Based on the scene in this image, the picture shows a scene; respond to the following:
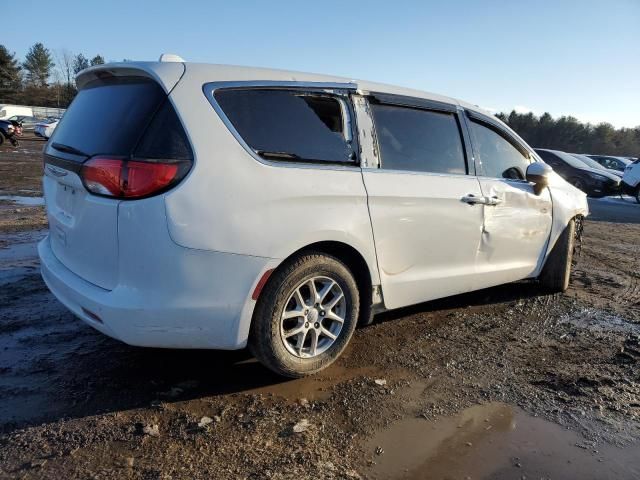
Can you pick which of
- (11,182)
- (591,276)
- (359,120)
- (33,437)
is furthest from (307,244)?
(11,182)

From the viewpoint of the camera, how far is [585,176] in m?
17.5

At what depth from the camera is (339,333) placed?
3256 mm

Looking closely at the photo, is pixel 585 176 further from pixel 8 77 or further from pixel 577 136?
pixel 8 77

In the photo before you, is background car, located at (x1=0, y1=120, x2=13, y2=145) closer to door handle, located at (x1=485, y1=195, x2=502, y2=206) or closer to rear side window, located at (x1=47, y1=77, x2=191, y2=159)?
rear side window, located at (x1=47, y1=77, x2=191, y2=159)

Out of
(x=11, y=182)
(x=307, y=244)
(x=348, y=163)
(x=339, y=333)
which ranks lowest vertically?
(x=11, y=182)

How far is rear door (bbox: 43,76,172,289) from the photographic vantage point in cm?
264

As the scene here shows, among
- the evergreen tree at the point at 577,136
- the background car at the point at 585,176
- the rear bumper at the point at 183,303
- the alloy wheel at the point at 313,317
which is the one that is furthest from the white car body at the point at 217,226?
the evergreen tree at the point at 577,136

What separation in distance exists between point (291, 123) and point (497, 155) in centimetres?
218

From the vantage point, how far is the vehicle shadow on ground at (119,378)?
2.74 meters

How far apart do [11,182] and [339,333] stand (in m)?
11.5

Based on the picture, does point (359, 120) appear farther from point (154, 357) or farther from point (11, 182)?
point (11, 182)

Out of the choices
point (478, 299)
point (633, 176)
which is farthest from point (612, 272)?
point (633, 176)

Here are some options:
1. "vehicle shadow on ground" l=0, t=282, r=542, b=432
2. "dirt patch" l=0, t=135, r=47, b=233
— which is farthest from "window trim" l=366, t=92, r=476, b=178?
"dirt patch" l=0, t=135, r=47, b=233

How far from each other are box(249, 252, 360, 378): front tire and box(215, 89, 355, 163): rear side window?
632 mm
